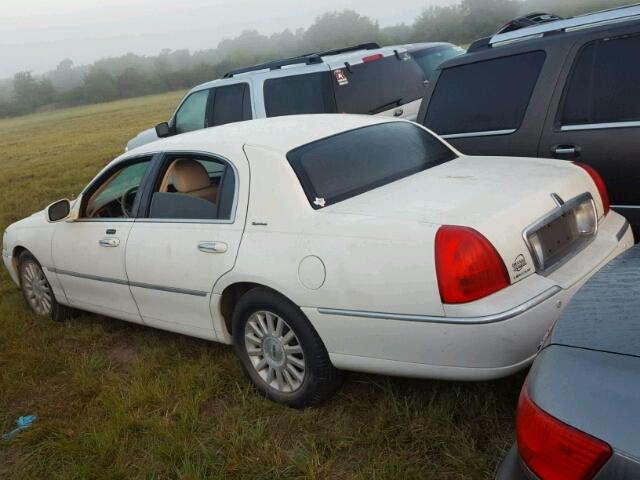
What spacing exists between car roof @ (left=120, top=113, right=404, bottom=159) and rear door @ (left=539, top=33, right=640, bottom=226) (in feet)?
3.81

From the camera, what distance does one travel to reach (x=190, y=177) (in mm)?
4273

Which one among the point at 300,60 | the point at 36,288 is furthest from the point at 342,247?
the point at 300,60

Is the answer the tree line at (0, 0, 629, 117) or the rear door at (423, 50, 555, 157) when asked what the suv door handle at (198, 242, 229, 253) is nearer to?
the rear door at (423, 50, 555, 157)

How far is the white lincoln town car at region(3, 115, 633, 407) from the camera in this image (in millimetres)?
2818

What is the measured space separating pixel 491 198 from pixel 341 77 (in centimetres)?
450

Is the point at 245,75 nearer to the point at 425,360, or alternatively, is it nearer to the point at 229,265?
the point at 229,265

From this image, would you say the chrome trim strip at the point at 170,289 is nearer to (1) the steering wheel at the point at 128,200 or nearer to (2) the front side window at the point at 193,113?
(1) the steering wheel at the point at 128,200

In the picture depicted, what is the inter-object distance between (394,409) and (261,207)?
1236 mm

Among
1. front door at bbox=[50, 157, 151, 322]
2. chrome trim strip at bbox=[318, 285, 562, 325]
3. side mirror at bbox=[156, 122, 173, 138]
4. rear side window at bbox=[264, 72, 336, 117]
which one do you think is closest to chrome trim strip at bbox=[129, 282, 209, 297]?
front door at bbox=[50, 157, 151, 322]

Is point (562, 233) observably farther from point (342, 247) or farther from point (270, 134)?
point (270, 134)

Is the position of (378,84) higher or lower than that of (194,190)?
higher

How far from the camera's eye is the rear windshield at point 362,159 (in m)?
3.52

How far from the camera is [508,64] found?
466 centimetres

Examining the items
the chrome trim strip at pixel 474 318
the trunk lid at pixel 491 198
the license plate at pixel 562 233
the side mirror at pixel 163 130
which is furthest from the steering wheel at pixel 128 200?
the side mirror at pixel 163 130
